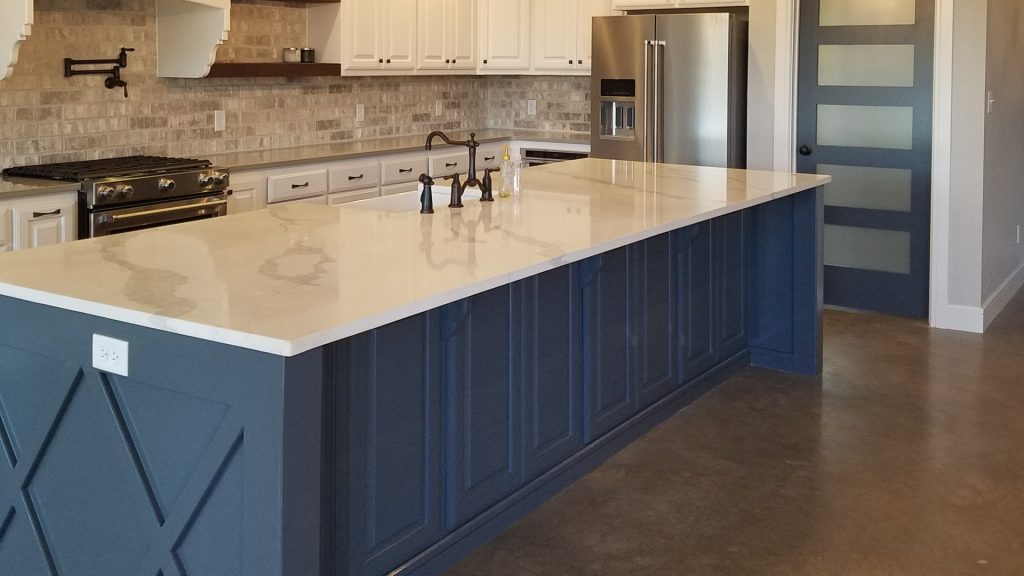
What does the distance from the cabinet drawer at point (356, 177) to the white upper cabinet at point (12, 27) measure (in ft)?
6.30

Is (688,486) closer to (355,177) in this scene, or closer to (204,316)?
(204,316)

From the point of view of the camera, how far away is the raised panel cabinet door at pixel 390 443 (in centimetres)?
255

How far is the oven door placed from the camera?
15.0 ft

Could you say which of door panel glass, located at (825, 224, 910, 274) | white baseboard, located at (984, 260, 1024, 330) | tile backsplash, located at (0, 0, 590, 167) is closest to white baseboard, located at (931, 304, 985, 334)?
white baseboard, located at (984, 260, 1024, 330)

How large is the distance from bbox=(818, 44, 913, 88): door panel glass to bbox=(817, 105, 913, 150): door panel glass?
5.8 inches

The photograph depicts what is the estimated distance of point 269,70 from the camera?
5.94m

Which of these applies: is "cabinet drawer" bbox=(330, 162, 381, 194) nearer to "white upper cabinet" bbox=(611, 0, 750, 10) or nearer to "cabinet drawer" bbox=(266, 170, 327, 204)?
"cabinet drawer" bbox=(266, 170, 327, 204)

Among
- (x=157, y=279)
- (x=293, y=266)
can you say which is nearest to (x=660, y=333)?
(x=293, y=266)

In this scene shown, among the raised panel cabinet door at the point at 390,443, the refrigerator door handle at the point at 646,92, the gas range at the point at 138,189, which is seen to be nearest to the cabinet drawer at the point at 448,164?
the refrigerator door handle at the point at 646,92

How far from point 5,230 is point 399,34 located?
126 inches

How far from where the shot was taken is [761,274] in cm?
504

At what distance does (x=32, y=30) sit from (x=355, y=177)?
1899mm

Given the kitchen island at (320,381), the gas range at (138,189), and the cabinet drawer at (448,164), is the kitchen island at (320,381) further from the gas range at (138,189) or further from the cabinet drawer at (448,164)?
the cabinet drawer at (448,164)

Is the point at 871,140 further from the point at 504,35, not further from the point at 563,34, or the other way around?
the point at 504,35
